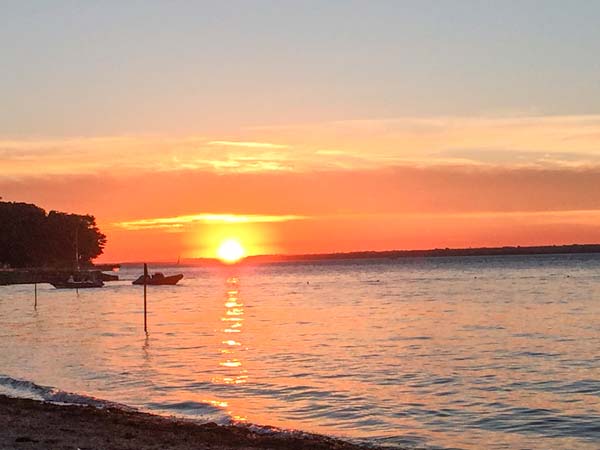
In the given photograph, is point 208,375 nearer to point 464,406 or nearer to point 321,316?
point 464,406

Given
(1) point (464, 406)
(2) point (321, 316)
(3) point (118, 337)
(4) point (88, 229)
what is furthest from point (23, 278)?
(1) point (464, 406)

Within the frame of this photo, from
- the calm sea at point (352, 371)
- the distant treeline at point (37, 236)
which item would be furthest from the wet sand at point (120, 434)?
the distant treeline at point (37, 236)

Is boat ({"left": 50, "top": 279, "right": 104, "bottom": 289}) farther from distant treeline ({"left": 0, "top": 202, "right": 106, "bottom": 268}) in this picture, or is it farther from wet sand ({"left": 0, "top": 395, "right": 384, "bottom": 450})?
wet sand ({"left": 0, "top": 395, "right": 384, "bottom": 450})

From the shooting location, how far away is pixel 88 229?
195m

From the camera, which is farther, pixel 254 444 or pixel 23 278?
pixel 23 278

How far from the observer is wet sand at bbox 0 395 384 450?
52.8 feet

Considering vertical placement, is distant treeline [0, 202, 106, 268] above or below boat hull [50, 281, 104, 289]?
above

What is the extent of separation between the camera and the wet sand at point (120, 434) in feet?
52.8

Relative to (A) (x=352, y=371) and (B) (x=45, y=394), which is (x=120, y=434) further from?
(A) (x=352, y=371)

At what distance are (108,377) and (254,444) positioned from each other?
1260cm

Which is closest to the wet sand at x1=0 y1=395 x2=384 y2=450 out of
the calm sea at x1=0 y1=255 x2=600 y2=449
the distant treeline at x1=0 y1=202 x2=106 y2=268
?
the calm sea at x1=0 y1=255 x2=600 y2=449

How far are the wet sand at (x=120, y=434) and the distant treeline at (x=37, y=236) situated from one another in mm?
160965

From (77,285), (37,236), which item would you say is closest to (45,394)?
(77,285)

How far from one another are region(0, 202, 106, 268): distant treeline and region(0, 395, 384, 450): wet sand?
6337 inches
